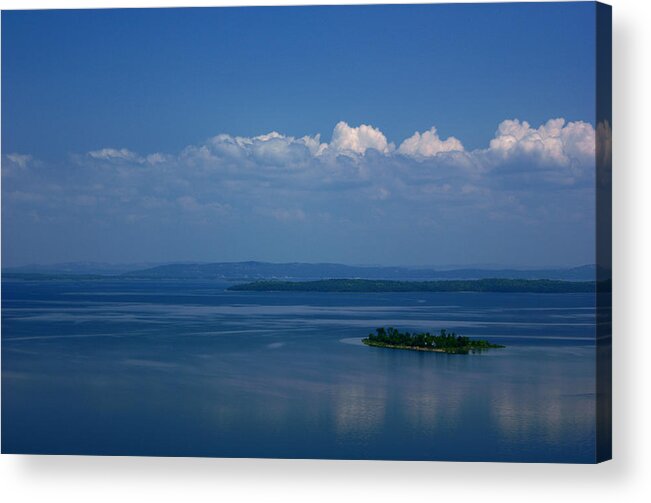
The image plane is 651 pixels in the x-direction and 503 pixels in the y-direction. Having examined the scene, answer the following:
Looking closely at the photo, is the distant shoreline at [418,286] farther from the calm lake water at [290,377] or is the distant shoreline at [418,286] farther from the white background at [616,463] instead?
the white background at [616,463]

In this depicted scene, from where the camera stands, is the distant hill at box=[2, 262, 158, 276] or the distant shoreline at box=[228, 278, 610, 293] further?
the distant hill at box=[2, 262, 158, 276]

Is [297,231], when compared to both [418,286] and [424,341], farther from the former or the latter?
[424,341]

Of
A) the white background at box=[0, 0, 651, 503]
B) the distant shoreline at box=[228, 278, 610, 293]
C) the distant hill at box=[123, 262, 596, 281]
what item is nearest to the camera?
the white background at box=[0, 0, 651, 503]

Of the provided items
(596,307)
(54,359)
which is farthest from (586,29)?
(54,359)

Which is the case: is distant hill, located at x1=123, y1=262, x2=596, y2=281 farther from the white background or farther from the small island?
the white background

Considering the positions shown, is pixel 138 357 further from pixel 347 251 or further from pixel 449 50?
pixel 449 50

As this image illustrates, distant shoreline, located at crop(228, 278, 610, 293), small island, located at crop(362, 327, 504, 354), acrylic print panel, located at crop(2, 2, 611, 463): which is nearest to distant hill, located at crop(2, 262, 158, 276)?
acrylic print panel, located at crop(2, 2, 611, 463)
